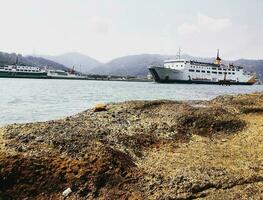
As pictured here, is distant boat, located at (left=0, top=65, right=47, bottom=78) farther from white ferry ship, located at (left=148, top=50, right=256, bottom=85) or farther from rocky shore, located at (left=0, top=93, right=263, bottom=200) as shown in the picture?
rocky shore, located at (left=0, top=93, right=263, bottom=200)

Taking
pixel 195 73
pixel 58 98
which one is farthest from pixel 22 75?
pixel 58 98

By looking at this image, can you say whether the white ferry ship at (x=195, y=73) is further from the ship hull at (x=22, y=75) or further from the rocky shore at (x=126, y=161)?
the rocky shore at (x=126, y=161)

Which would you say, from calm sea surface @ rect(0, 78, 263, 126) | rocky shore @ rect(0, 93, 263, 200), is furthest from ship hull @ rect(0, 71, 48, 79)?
rocky shore @ rect(0, 93, 263, 200)

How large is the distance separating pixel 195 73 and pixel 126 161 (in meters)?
121

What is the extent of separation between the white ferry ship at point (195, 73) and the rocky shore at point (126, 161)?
359 feet

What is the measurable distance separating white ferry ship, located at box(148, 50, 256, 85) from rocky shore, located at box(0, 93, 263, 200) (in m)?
109

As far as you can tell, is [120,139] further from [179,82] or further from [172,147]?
[179,82]

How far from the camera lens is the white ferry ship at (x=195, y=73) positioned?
12394 centimetres

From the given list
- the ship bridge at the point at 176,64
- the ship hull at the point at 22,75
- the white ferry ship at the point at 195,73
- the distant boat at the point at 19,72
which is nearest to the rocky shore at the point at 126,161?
the white ferry ship at the point at 195,73

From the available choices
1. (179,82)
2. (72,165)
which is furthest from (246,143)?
(179,82)

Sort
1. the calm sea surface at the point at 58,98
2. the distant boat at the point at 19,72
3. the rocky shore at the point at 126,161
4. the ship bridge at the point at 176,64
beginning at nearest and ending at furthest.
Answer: the rocky shore at the point at 126,161 → the calm sea surface at the point at 58,98 → the ship bridge at the point at 176,64 → the distant boat at the point at 19,72

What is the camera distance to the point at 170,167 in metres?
9.51

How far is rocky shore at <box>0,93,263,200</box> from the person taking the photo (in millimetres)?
8617

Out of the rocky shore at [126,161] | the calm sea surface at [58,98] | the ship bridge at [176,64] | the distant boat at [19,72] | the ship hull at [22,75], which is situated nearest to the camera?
the rocky shore at [126,161]
